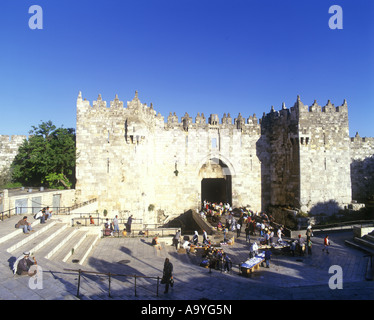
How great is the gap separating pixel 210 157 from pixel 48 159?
52.3ft

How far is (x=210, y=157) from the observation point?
28.1m

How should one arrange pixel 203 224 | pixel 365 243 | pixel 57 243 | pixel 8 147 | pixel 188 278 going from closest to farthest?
pixel 188 278, pixel 57 243, pixel 365 243, pixel 203 224, pixel 8 147

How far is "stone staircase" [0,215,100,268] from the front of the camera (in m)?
10.4

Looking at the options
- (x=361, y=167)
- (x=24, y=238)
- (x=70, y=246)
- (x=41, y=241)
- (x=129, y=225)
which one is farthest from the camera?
(x=361, y=167)

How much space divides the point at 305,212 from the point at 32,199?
22.8 metres

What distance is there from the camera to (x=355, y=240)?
1623 cm

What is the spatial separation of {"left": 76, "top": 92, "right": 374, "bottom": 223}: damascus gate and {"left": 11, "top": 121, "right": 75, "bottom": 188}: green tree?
1.36 metres

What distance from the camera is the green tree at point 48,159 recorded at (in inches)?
855

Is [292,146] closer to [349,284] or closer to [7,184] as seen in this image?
[349,284]


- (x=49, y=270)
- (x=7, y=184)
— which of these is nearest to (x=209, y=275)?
(x=49, y=270)

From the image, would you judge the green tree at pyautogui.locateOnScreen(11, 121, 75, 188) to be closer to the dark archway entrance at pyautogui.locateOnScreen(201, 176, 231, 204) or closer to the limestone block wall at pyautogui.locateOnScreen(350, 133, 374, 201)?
the dark archway entrance at pyautogui.locateOnScreen(201, 176, 231, 204)

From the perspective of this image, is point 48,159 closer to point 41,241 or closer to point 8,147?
point 8,147

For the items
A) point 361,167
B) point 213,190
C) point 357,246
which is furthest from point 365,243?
point 213,190

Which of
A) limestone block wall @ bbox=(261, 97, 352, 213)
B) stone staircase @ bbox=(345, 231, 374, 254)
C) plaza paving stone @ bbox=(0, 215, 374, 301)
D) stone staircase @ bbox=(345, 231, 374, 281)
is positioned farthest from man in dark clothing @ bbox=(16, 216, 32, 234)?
limestone block wall @ bbox=(261, 97, 352, 213)
